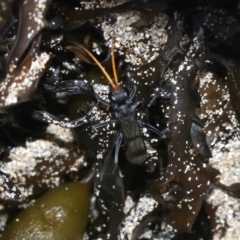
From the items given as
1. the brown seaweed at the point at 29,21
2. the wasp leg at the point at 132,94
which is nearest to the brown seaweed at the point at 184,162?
the wasp leg at the point at 132,94

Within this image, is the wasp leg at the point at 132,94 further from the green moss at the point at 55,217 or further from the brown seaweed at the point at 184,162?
the green moss at the point at 55,217

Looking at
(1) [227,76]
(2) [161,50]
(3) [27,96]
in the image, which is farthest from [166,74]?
(3) [27,96]

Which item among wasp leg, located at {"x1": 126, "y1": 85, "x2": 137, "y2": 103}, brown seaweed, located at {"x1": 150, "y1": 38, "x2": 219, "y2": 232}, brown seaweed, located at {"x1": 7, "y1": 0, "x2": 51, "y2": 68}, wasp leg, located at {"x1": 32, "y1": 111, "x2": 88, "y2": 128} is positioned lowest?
brown seaweed, located at {"x1": 150, "y1": 38, "x2": 219, "y2": 232}

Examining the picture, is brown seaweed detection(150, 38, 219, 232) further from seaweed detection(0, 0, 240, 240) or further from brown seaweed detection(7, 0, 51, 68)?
brown seaweed detection(7, 0, 51, 68)

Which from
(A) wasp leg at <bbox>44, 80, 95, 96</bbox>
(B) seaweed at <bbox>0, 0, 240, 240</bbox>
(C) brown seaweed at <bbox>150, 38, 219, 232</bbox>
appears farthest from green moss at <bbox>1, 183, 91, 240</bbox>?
(A) wasp leg at <bbox>44, 80, 95, 96</bbox>

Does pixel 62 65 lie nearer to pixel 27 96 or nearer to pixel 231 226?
pixel 27 96
